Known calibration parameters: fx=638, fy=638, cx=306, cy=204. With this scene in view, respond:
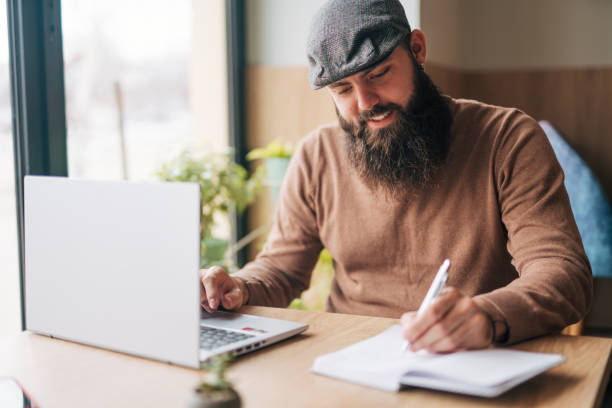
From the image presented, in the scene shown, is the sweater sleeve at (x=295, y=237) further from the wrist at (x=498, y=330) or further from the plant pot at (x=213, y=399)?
the plant pot at (x=213, y=399)

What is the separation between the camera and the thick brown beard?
1486 mm

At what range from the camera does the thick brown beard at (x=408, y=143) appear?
1.49 meters

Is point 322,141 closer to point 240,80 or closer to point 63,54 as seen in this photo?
point 63,54

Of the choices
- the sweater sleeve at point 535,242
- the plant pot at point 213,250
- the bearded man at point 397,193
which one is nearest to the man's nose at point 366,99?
the bearded man at point 397,193

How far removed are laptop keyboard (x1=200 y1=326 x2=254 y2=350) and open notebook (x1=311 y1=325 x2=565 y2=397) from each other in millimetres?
159

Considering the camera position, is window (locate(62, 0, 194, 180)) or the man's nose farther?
window (locate(62, 0, 194, 180))

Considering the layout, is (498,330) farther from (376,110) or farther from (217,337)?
(376,110)

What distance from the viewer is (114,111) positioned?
231 cm

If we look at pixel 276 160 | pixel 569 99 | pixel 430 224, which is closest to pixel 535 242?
pixel 430 224

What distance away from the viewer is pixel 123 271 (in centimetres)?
91

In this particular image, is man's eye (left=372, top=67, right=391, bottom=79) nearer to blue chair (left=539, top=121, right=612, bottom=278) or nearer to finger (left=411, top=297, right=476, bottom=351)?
finger (left=411, top=297, right=476, bottom=351)

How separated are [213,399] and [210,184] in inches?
69.8

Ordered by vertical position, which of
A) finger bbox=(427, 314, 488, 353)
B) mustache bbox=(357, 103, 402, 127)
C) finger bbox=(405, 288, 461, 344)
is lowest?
finger bbox=(427, 314, 488, 353)

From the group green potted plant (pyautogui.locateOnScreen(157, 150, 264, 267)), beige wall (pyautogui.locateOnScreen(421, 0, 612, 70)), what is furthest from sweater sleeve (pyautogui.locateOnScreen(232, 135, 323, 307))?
beige wall (pyautogui.locateOnScreen(421, 0, 612, 70))
